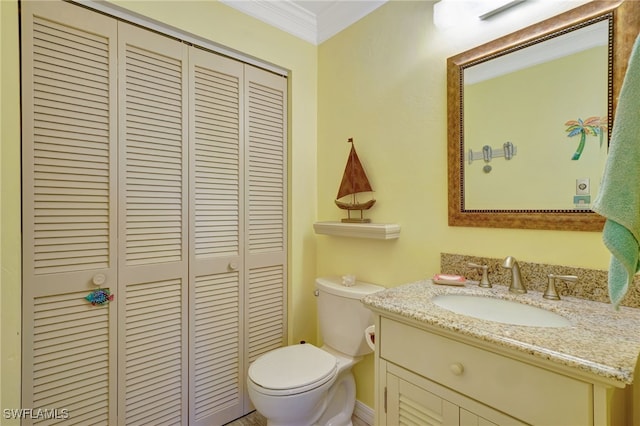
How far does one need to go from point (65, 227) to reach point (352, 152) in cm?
144

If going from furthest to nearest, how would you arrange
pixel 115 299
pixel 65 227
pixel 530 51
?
pixel 115 299 < pixel 65 227 < pixel 530 51

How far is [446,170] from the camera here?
1.36 m

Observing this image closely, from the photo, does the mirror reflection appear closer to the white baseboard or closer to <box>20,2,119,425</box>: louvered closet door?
the white baseboard

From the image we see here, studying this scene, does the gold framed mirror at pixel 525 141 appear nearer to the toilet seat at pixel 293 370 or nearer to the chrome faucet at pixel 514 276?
the chrome faucet at pixel 514 276

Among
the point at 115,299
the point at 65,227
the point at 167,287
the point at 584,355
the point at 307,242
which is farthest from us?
the point at 307,242

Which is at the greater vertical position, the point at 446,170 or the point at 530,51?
the point at 530,51

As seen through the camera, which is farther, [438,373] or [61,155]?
[61,155]

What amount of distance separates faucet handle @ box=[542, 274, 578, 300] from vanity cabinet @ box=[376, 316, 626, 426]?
29 centimetres

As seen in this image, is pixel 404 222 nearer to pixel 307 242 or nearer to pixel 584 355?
pixel 307 242

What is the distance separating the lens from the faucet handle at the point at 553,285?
3.31 feet

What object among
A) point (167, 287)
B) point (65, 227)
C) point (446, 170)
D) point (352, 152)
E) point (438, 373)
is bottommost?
point (438, 373)

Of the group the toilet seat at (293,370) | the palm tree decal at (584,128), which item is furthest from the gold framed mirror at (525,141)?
the toilet seat at (293,370)

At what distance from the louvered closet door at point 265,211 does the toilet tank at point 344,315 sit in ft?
1.12

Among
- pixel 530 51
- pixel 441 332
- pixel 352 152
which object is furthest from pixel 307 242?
pixel 530 51
